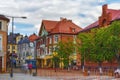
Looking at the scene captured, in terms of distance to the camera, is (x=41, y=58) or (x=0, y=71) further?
(x=41, y=58)

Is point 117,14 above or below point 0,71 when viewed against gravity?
above

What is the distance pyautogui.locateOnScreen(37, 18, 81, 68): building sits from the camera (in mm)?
91812

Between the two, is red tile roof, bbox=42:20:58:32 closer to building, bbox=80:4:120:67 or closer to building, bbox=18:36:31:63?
building, bbox=18:36:31:63

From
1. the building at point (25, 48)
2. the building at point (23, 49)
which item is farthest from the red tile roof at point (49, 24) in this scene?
the building at point (23, 49)

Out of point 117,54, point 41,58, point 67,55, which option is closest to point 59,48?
point 67,55

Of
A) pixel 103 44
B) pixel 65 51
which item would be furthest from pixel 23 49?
pixel 103 44

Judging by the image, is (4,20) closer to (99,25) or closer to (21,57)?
(99,25)

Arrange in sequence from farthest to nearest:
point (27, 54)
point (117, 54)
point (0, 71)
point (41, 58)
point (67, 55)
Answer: point (27, 54) → point (41, 58) → point (67, 55) → point (0, 71) → point (117, 54)

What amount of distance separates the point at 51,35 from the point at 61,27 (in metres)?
3.63

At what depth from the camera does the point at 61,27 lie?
304 feet

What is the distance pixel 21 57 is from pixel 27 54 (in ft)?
30.2

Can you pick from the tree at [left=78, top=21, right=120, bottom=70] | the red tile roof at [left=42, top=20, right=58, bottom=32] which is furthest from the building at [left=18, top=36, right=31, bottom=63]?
the tree at [left=78, top=21, right=120, bottom=70]

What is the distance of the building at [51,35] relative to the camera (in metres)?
91.8

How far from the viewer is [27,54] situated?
12888 centimetres
